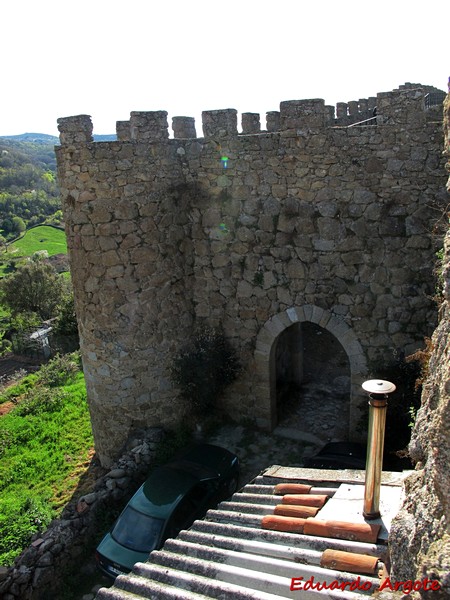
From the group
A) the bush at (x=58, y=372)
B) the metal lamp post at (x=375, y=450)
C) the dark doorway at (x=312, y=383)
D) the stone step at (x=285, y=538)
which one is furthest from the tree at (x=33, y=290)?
the metal lamp post at (x=375, y=450)

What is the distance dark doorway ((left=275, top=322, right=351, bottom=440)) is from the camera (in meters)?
9.62

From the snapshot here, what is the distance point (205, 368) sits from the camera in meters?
8.89

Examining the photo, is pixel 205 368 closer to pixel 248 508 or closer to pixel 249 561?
pixel 248 508

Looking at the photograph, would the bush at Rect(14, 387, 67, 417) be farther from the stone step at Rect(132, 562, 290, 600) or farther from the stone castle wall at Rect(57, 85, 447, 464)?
the stone step at Rect(132, 562, 290, 600)

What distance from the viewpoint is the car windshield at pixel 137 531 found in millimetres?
6707

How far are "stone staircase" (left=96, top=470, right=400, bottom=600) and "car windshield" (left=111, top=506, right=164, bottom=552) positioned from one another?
248 centimetres

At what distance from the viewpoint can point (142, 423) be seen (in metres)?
9.24

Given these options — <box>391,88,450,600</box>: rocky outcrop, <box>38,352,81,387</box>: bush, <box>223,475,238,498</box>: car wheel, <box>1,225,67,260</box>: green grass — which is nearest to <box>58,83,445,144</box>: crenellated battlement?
<box>391,88,450,600</box>: rocky outcrop

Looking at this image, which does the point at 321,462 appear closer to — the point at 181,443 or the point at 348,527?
the point at 181,443

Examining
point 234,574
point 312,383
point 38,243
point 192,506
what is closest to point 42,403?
point 312,383

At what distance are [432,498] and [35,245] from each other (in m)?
61.2

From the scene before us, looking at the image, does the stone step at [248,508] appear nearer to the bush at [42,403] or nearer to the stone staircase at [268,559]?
the stone staircase at [268,559]

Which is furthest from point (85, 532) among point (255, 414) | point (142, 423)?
point (255, 414)

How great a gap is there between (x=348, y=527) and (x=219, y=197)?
6119mm
